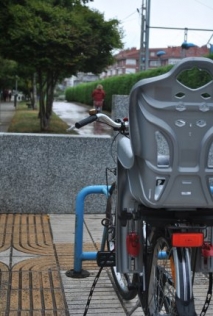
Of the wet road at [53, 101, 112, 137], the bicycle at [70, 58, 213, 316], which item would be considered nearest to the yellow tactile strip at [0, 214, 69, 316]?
the bicycle at [70, 58, 213, 316]

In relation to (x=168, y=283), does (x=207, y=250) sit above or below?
above

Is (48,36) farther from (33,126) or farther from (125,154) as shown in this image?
(125,154)

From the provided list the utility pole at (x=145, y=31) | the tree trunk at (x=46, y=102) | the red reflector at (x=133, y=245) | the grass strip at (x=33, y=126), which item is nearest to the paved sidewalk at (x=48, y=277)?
the red reflector at (x=133, y=245)

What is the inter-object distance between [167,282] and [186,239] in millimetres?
404

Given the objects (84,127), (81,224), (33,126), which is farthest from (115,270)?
(84,127)

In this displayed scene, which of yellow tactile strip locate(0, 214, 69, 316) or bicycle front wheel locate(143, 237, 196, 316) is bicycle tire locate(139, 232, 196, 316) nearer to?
bicycle front wheel locate(143, 237, 196, 316)

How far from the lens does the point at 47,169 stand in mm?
6309

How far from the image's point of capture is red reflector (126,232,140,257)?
9.37ft

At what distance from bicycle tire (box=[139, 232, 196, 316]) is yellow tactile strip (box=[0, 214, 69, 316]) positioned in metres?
1.00

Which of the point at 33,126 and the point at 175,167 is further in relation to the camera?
the point at 33,126

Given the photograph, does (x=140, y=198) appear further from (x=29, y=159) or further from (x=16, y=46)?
(x=16, y=46)

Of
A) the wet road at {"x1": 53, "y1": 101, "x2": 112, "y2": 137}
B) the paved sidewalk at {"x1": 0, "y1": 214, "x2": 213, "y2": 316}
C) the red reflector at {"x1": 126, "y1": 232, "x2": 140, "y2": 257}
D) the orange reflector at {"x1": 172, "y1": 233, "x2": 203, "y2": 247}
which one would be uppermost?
the orange reflector at {"x1": 172, "y1": 233, "x2": 203, "y2": 247}

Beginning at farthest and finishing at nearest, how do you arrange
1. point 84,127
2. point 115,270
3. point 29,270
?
point 84,127 < point 29,270 < point 115,270

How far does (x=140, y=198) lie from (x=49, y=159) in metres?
3.93
